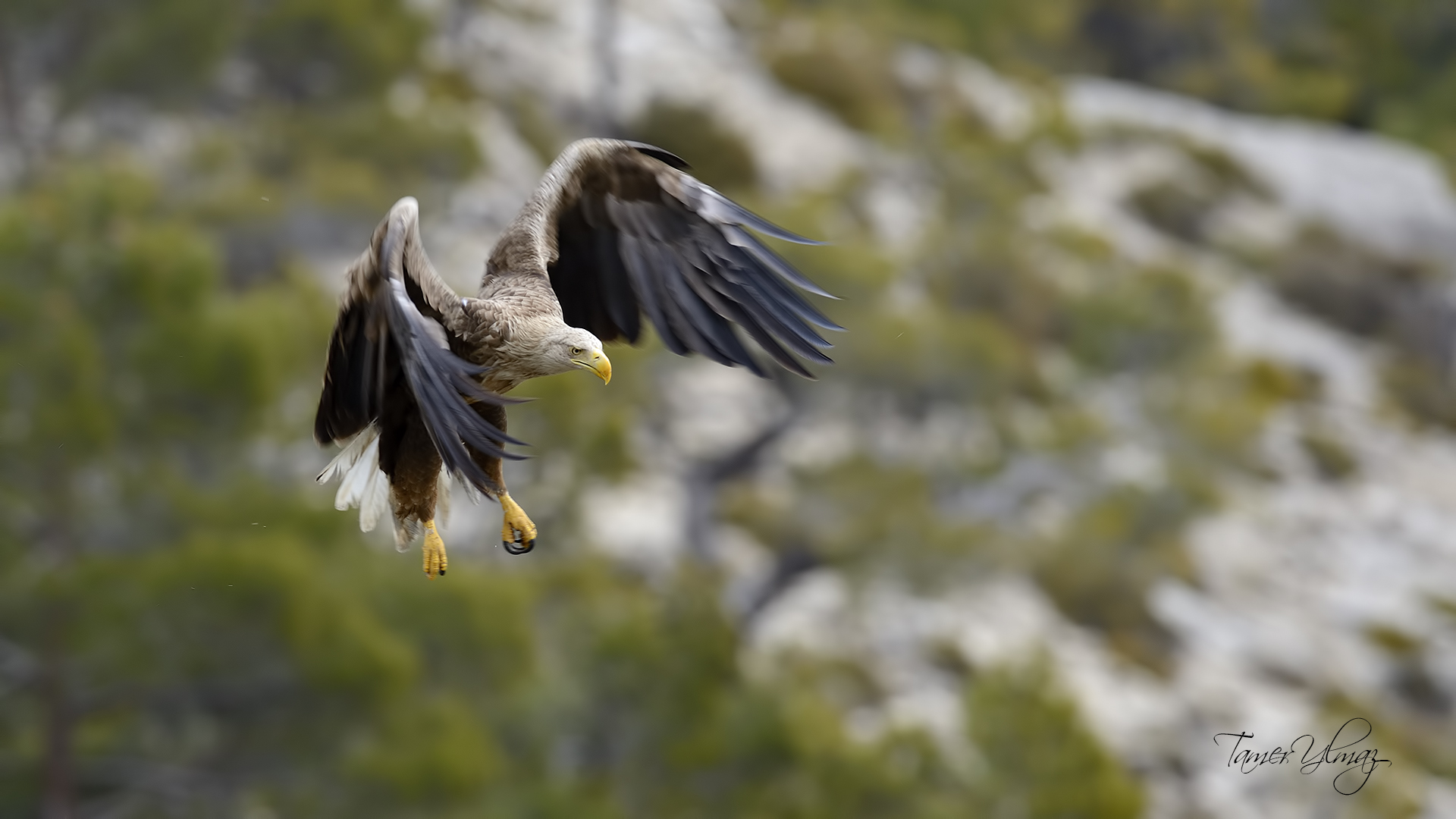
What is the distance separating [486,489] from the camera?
4.10 meters

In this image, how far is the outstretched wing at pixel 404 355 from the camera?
4.15 metres

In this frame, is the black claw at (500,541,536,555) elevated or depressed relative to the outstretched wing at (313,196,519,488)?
depressed

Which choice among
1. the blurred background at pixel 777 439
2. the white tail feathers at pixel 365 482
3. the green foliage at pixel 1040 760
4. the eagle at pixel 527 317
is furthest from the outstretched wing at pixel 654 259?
the green foliage at pixel 1040 760

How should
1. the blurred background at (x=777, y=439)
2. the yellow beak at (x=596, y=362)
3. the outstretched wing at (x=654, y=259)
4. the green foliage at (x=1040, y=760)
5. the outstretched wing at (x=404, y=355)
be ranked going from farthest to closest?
the green foliage at (x=1040, y=760), the blurred background at (x=777, y=439), the outstretched wing at (x=654, y=259), the yellow beak at (x=596, y=362), the outstretched wing at (x=404, y=355)

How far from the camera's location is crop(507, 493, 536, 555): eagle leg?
4.88 meters

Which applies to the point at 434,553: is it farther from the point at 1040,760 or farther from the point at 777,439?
the point at 777,439

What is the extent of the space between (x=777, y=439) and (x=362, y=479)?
61.2ft

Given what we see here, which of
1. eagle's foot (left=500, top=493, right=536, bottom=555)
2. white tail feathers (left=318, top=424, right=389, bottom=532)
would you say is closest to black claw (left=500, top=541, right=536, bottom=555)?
eagle's foot (left=500, top=493, right=536, bottom=555)

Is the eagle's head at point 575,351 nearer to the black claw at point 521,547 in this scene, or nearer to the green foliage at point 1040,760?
the black claw at point 521,547

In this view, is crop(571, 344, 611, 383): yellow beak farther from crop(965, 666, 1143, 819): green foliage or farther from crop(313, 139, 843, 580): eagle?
crop(965, 666, 1143, 819): green foliage

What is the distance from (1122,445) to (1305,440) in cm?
417

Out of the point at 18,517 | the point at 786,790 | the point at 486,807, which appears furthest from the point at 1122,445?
the point at 18,517

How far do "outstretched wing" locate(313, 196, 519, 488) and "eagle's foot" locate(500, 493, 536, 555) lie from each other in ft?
0.94
